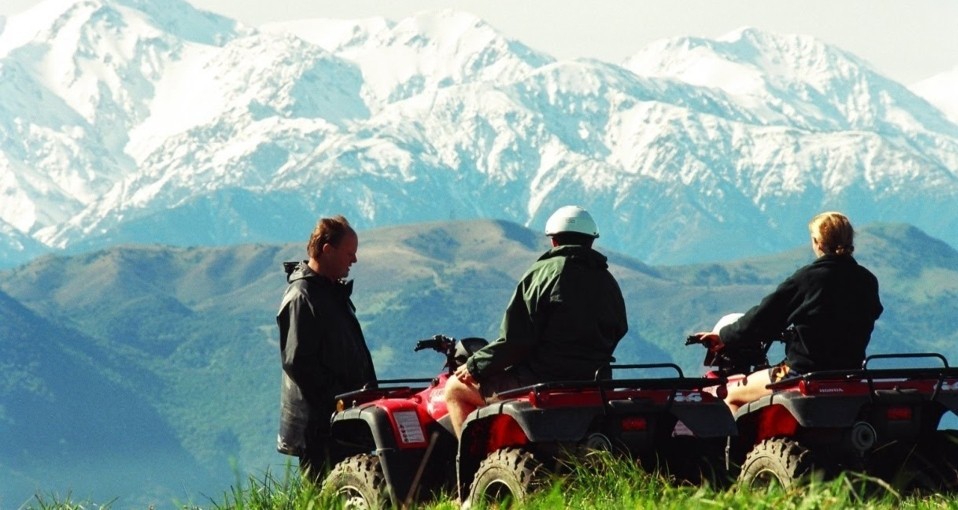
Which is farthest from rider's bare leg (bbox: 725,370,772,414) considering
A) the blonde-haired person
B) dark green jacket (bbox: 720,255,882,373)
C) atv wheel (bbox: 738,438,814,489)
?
atv wheel (bbox: 738,438,814,489)

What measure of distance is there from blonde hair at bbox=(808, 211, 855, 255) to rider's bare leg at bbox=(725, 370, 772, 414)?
0.95m

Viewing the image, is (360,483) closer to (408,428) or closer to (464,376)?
(408,428)

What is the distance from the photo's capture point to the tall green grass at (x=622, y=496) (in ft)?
24.7

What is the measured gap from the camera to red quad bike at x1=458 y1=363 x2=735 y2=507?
960 cm

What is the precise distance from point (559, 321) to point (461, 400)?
2.66 feet

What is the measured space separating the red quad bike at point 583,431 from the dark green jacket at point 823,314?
0.97 m

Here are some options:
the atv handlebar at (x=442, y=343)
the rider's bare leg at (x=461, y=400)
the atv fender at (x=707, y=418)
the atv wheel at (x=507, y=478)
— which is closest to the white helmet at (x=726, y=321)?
the atv fender at (x=707, y=418)

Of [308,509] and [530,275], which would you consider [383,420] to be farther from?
[308,509]

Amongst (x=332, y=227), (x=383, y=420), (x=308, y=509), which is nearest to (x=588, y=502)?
(x=308, y=509)

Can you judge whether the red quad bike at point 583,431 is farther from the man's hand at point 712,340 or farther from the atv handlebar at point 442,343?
the man's hand at point 712,340

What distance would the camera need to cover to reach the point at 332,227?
1119 centimetres

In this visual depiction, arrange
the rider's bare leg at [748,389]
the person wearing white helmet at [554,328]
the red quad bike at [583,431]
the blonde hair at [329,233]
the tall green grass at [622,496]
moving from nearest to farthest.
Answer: the tall green grass at [622,496] < the red quad bike at [583,431] < the person wearing white helmet at [554,328] < the blonde hair at [329,233] < the rider's bare leg at [748,389]

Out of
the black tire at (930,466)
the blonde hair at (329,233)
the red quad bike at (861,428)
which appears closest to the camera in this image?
the red quad bike at (861,428)

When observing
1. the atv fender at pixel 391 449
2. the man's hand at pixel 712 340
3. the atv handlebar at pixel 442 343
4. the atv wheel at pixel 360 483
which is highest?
the man's hand at pixel 712 340
